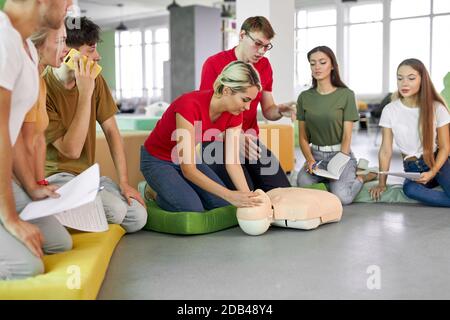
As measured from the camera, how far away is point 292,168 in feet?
18.7

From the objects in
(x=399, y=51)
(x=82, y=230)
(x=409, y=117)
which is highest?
(x=399, y=51)

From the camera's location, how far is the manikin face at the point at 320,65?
3.98 metres

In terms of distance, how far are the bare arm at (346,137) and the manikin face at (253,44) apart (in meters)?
0.96

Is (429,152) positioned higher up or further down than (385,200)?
higher up

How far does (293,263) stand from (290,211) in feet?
2.11

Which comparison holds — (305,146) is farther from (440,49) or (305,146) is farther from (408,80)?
(440,49)

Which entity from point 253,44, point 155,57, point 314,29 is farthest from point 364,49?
point 253,44

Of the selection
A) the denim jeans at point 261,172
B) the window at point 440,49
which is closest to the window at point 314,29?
the window at point 440,49

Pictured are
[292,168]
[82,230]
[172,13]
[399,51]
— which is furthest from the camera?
[399,51]

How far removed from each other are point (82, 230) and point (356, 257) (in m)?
1.28

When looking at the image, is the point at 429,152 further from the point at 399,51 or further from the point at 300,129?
the point at 399,51

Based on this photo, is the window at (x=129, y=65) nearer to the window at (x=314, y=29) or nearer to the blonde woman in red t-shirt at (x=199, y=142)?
the window at (x=314, y=29)

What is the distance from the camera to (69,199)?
1914 millimetres
